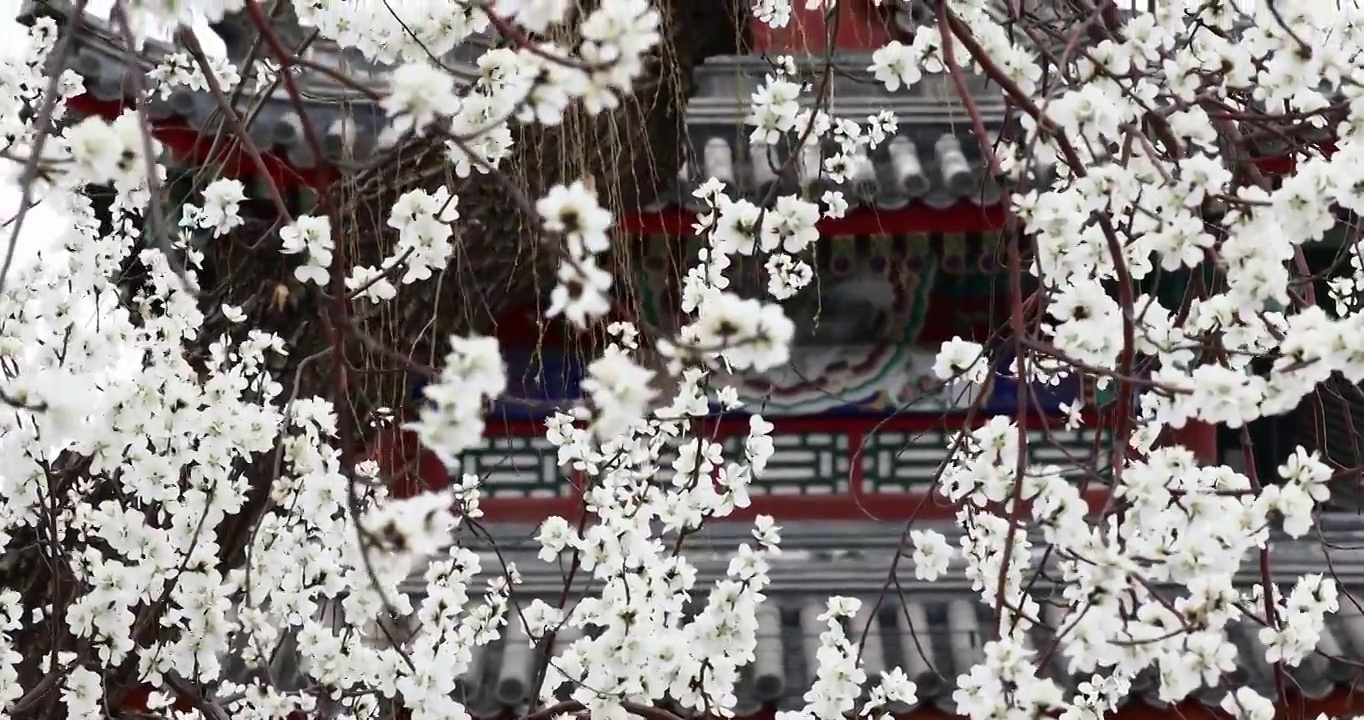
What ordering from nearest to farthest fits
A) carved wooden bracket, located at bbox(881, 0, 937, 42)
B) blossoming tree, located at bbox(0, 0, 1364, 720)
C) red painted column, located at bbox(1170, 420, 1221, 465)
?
blossoming tree, located at bbox(0, 0, 1364, 720), carved wooden bracket, located at bbox(881, 0, 937, 42), red painted column, located at bbox(1170, 420, 1221, 465)

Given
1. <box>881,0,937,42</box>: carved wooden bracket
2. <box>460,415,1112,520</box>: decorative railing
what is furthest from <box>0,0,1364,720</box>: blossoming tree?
<box>460,415,1112,520</box>: decorative railing

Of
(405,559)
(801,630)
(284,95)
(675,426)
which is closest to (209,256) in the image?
(284,95)

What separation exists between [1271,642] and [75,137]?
1.70 metres

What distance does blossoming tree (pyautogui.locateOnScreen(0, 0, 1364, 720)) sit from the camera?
4.63 ft

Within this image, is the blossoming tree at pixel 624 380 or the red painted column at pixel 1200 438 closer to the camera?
the blossoming tree at pixel 624 380

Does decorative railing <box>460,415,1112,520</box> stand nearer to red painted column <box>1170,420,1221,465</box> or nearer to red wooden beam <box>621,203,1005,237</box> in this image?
red painted column <box>1170,420,1221,465</box>

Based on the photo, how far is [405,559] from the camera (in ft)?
4.05

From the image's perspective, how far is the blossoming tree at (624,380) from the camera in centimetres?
141

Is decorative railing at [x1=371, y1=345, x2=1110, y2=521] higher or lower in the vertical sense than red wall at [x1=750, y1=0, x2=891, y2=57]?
lower

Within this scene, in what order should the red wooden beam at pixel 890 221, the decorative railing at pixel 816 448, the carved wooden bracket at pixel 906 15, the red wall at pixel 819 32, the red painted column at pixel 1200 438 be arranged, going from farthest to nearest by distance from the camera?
the red painted column at pixel 1200 438 < the decorative railing at pixel 816 448 < the red wall at pixel 819 32 < the red wooden beam at pixel 890 221 < the carved wooden bracket at pixel 906 15

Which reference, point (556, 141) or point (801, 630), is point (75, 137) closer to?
point (556, 141)

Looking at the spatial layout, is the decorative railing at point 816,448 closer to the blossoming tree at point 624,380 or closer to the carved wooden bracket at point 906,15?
the blossoming tree at point 624,380

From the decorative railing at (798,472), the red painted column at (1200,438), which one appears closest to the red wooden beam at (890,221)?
the decorative railing at (798,472)

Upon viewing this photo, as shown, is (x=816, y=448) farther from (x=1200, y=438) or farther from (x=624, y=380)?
(x=624, y=380)
